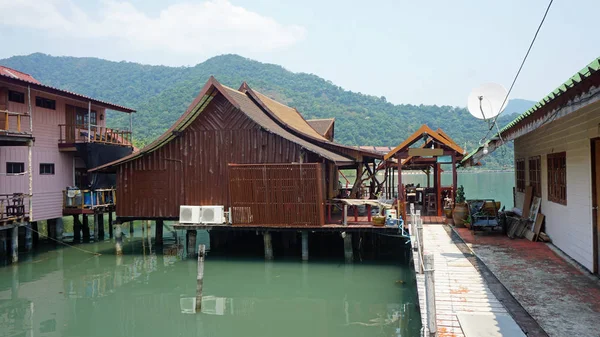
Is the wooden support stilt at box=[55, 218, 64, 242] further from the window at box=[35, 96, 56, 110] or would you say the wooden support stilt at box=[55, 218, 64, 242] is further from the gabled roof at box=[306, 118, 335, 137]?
the gabled roof at box=[306, 118, 335, 137]

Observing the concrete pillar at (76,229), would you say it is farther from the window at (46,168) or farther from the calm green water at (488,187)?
the calm green water at (488,187)

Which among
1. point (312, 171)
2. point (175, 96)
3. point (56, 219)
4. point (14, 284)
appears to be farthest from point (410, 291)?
point (175, 96)

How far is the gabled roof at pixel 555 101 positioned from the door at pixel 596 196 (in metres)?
1.12

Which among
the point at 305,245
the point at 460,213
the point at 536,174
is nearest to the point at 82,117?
the point at 305,245

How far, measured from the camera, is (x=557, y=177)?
10.9 metres

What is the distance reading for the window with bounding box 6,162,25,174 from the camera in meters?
18.0

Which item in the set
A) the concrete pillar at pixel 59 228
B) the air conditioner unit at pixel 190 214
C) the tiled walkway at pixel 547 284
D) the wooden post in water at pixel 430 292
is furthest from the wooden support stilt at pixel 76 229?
the wooden post in water at pixel 430 292

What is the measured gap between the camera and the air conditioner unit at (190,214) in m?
16.5

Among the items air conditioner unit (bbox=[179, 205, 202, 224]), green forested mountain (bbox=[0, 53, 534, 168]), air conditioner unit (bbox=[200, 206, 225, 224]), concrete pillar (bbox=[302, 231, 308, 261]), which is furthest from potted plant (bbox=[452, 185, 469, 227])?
green forested mountain (bbox=[0, 53, 534, 168])

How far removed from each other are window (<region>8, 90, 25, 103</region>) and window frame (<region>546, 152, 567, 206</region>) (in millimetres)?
17989

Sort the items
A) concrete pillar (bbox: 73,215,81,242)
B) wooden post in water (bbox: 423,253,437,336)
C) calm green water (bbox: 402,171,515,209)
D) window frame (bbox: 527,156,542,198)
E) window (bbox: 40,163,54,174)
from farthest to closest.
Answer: calm green water (bbox: 402,171,515,209), concrete pillar (bbox: 73,215,81,242), window (bbox: 40,163,54,174), window frame (bbox: 527,156,542,198), wooden post in water (bbox: 423,253,437,336)

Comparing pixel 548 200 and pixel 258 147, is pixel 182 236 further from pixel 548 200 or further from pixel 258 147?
pixel 548 200

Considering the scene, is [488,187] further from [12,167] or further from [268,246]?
[12,167]

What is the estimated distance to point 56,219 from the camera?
20.9 m
